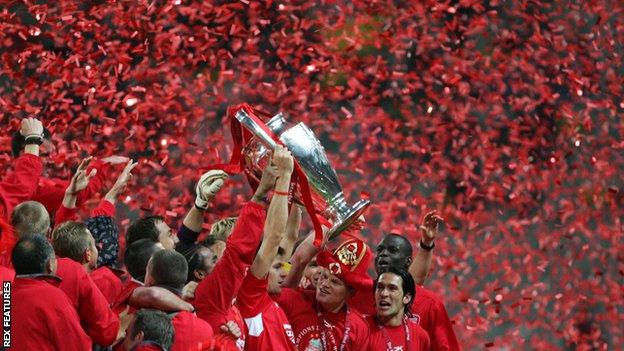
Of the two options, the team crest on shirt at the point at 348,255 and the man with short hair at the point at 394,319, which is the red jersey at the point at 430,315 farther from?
the team crest on shirt at the point at 348,255

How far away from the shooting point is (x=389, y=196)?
1088 cm

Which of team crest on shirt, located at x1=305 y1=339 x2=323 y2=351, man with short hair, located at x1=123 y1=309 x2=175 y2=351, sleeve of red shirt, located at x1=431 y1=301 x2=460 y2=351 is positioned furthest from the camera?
→ sleeve of red shirt, located at x1=431 y1=301 x2=460 y2=351

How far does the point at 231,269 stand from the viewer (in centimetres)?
526

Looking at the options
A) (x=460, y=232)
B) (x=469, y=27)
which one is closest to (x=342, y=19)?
(x=469, y=27)

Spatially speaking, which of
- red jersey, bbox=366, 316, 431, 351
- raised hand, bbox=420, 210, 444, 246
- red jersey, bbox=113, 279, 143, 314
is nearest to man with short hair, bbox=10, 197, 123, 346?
red jersey, bbox=113, 279, 143, 314

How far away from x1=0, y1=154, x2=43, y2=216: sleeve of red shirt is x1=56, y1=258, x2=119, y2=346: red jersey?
1.25m

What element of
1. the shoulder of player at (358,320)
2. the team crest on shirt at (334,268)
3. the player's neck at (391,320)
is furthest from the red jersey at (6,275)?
the player's neck at (391,320)

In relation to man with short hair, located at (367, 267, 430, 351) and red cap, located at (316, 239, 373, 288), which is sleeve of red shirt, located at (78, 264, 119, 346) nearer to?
red cap, located at (316, 239, 373, 288)

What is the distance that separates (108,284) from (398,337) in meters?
1.55

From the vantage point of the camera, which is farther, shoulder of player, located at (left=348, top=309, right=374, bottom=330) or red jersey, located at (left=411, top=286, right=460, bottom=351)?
red jersey, located at (left=411, top=286, right=460, bottom=351)

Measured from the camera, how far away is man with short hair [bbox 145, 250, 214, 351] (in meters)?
5.12

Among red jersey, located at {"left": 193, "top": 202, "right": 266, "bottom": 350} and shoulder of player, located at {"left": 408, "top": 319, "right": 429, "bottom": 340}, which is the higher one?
red jersey, located at {"left": 193, "top": 202, "right": 266, "bottom": 350}

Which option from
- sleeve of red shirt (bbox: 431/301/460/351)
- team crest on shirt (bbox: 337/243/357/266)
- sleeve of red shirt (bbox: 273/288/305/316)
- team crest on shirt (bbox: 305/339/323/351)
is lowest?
sleeve of red shirt (bbox: 431/301/460/351)

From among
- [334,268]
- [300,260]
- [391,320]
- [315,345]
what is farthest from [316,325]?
[391,320]
